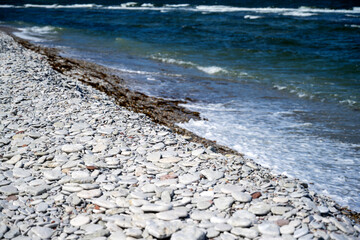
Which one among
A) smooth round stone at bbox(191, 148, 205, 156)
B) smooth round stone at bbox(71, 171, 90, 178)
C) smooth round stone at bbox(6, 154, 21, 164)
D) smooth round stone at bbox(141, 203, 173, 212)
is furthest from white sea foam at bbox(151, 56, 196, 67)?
smooth round stone at bbox(141, 203, 173, 212)

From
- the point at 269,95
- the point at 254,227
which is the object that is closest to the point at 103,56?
the point at 269,95

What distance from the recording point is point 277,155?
728cm

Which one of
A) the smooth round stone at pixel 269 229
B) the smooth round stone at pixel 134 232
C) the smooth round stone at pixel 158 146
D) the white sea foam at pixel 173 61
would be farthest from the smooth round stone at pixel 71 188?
the white sea foam at pixel 173 61

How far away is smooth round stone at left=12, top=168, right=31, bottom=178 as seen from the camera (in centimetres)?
524

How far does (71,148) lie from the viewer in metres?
5.95

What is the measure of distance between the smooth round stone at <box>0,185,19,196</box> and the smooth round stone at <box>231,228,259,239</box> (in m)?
3.03

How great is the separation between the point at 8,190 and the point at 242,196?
10.6ft

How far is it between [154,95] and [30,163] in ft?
20.8

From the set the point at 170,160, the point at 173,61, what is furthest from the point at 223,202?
the point at 173,61

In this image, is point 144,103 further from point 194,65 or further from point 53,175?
point 194,65

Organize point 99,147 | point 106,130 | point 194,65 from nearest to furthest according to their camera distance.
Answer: point 99,147
point 106,130
point 194,65

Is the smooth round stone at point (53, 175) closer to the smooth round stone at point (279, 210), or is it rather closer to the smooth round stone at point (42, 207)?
the smooth round stone at point (42, 207)

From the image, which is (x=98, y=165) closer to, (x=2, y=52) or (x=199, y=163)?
(x=199, y=163)

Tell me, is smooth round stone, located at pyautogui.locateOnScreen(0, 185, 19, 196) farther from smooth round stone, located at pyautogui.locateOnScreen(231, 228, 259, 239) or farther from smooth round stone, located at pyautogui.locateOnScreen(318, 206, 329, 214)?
smooth round stone, located at pyautogui.locateOnScreen(318, 206, 329, 214)
